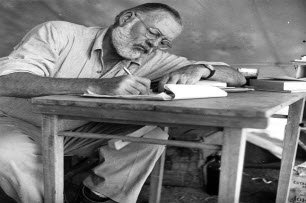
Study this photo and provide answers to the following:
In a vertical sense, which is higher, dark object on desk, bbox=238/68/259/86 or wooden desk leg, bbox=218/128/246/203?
dark object on desk, bbox=238/68/259/86

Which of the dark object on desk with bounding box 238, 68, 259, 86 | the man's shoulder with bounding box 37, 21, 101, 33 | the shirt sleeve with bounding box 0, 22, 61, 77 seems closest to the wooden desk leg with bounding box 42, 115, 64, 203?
the shirt sleeve with bounding box 0, 22, 61, 77

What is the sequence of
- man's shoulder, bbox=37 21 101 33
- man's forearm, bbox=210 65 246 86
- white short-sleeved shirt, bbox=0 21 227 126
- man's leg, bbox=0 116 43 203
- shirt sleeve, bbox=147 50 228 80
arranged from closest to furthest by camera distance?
man's leg, bbox=0 116 43 203, white short-sleeved shirt, bbox=0 21 227 126, man's shoulder, bbox=37 21 101 33, man's forearm, bbox=210 65 246 86, shirt sleeve, bbox=147 50 228 80

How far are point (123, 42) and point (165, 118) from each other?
0.92m

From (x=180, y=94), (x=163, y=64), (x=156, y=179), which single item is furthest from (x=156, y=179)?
(x=180, y=94)

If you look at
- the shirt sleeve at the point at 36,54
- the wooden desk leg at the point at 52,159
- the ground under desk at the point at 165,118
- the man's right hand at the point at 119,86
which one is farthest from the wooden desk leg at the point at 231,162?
the shirt sleeve at the point at 36,54

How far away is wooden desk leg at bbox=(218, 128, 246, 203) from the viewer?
1.19 metres

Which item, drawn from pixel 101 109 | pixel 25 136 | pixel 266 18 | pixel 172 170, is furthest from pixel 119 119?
pixel 266 18

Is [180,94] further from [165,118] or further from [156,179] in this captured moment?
[156,179]

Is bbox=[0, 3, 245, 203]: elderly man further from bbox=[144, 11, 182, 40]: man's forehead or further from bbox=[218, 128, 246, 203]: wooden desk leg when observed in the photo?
bbox=[218, 128, 246, 203]: wooden desk leg

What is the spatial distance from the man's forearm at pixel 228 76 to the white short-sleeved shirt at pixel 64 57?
26 centimetres

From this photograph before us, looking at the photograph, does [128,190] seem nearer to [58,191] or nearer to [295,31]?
[58,191]

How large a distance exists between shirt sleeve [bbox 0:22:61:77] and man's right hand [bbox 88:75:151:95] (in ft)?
1.27

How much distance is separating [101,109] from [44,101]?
7.7 inches

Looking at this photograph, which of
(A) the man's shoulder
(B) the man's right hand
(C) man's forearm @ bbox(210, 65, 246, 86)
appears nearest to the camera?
(B) the man's right hand
